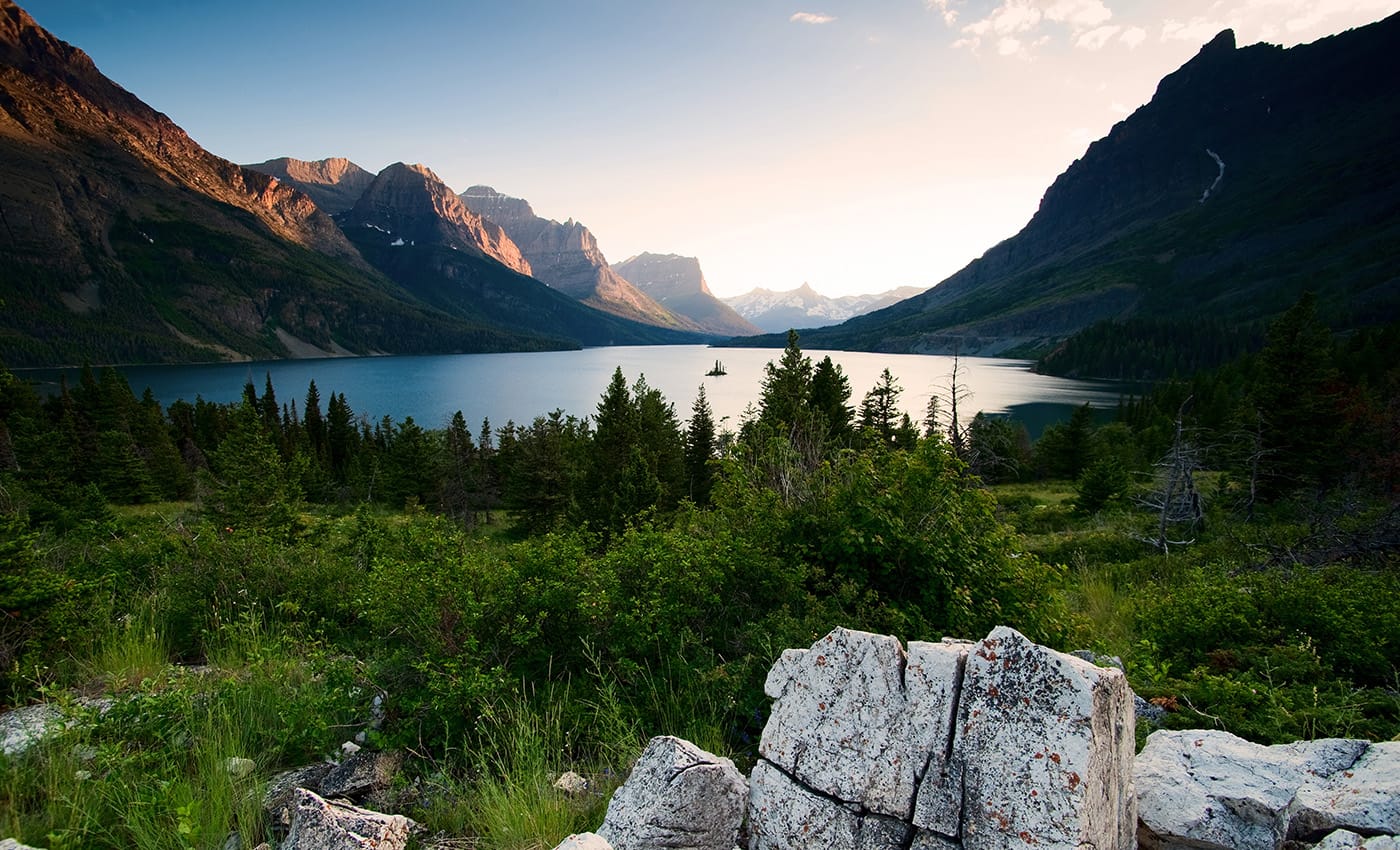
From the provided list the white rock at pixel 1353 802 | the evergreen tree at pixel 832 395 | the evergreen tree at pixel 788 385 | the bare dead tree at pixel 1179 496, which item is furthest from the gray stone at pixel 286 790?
the evergreen tree at pixel 832 395

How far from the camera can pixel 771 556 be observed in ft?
23.2

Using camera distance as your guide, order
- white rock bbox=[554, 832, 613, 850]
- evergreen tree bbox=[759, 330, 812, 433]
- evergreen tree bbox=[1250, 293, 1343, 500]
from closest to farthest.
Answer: white rock bbox=[554, 832, 613, 850] → evergreen tree bbox=[1250, 293, 1343, 500] → evergreen tree bbox=[759, 330, 812, 433]

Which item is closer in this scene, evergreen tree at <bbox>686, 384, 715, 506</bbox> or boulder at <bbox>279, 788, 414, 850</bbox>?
boulder at <bbox>279, 788, 414, 850</bbox>

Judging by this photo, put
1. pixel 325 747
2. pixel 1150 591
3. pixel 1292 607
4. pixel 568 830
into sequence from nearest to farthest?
pixel 568 830 → pixel 325 747 → pixel 1292 607 → pixel 1150 591

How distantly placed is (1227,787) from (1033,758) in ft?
5.90

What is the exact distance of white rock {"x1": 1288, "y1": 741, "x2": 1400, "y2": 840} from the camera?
3.33 metres

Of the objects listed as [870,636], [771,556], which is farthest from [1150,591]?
[870,636]

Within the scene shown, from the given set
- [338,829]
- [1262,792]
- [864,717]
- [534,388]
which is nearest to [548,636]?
[338,829]

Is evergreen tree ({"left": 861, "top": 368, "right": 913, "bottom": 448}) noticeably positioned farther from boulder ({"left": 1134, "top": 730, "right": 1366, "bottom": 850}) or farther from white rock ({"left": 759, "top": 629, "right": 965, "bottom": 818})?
white rock ({"left": 759, "top": 629, "right": 965, "bottom": 818})

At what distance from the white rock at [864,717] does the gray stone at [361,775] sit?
3.12m

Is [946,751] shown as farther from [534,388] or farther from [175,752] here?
[534,388]

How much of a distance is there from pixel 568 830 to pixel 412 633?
2.86 metres

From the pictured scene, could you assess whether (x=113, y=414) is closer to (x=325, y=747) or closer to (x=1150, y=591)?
(x=325, y=747)

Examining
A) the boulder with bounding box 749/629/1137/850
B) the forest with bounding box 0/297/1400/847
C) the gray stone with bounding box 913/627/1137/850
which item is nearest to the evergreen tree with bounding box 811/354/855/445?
the forest with bounding box 0/297/1400/847
